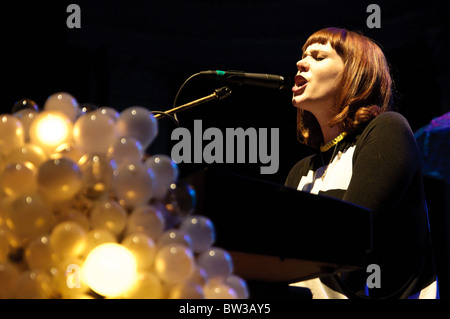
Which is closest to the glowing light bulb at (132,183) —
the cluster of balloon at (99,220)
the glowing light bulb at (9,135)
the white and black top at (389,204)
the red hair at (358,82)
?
the cluster of balloon at (99,220)

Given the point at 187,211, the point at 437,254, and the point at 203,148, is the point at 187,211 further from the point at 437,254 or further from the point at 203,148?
the point at 437,254

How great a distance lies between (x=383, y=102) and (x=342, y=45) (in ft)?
0.85

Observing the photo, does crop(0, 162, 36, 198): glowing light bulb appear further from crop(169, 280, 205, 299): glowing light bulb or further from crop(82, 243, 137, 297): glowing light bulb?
crop(169, 280, 205, 299): glowing light bulb

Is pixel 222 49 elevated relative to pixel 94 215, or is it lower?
elevated

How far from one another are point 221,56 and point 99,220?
192 inches

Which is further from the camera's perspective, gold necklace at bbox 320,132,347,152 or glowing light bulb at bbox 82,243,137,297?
gold necklace at bbox 320,132,347,152

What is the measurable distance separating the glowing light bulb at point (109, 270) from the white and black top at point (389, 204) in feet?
2.30

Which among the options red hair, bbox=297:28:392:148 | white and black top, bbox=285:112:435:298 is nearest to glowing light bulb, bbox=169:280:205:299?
white and black top, bbox=285:112:435:298

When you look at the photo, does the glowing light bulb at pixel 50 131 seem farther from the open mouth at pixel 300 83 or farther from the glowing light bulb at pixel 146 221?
the open mouth at pixel 300 83

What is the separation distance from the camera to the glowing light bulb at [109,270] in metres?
0.84

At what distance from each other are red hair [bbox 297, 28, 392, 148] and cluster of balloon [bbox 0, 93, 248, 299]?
3.32 ft

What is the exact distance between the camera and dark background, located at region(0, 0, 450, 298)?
479cm

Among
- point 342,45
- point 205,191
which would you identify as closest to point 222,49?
point 342,45
